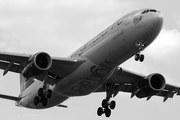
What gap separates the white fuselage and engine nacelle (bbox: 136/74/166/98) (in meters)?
5.80

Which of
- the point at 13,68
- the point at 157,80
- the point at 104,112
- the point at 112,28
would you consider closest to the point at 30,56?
the point at 13,68

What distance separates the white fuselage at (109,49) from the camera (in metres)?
25.8

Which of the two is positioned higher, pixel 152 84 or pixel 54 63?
pixel 54 63

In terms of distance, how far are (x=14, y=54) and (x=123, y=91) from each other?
523 inches

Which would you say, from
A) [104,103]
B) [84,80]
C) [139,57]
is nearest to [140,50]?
[139,57]

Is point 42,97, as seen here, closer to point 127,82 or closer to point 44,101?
point 44,101

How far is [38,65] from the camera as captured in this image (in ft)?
93.3

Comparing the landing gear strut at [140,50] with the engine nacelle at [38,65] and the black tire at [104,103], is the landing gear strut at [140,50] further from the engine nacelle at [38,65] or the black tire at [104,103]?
the black tire at [104,103]

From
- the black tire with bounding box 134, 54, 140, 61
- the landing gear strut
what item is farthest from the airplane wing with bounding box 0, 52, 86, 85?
the landing gear strut

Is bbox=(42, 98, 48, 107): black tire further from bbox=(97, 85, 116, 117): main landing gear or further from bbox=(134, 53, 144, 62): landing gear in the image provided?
bbox=(134, 53, 144, 62): landing gear

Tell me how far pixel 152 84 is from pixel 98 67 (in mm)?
8187

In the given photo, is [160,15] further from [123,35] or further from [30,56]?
[30,56]

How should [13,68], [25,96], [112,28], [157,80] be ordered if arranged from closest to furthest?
[112,28] < [13,68] < [157,80] < [25,96]

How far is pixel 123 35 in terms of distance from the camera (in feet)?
86.8
